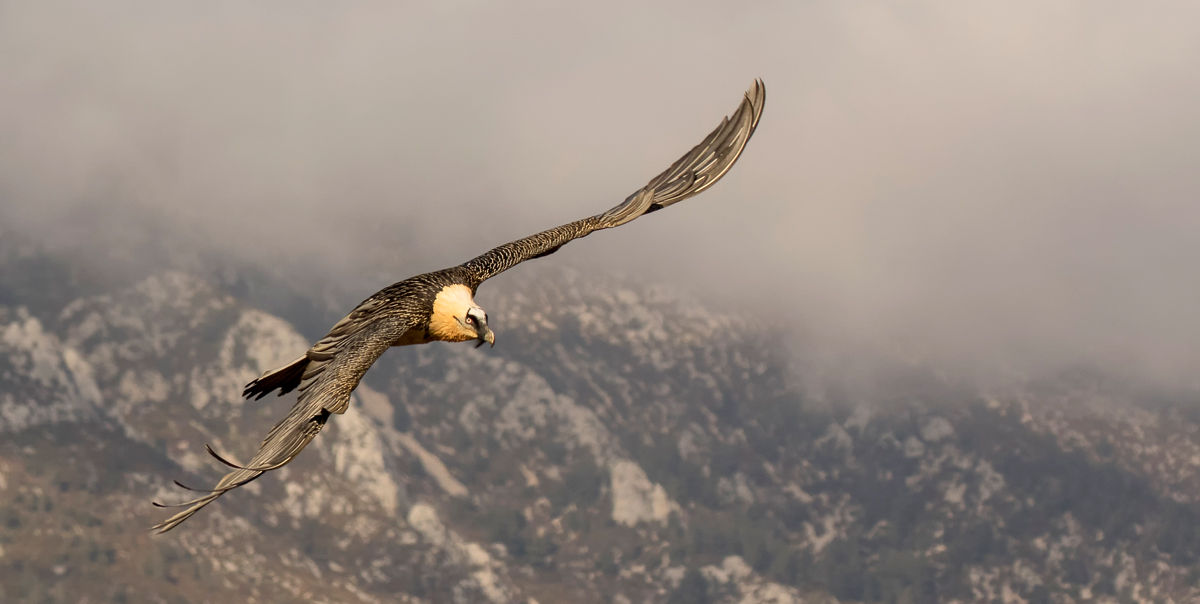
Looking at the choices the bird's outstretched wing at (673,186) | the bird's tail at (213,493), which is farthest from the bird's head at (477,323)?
the bird's tail at (213,493)

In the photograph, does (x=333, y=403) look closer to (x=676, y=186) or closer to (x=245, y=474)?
(x=245, y=474)

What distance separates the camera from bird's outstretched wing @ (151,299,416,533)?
30625 millimetres

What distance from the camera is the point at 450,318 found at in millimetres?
Result: 41875

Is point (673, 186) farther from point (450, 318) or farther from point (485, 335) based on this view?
point (485, 335)

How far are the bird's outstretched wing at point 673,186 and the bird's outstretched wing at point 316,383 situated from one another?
9398mm

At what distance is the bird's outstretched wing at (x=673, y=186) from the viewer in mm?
50594

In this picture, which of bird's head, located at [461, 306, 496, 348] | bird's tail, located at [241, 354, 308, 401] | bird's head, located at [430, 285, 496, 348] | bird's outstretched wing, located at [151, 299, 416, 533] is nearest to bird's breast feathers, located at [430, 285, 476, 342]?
bird's head, located at [430, 285, 496, 348]

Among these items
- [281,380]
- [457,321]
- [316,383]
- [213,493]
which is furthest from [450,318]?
[213,493]

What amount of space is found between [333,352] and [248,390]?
320cm

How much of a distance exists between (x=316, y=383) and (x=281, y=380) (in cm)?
365

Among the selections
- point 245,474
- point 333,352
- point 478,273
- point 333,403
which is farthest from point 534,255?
point 245,474

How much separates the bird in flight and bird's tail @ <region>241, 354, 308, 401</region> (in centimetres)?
3

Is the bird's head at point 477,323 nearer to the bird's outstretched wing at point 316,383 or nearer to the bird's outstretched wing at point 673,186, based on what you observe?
the bird's outstretched wing at point 316,383

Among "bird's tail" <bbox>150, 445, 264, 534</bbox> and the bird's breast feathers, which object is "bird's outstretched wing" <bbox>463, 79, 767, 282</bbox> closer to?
the bird's breast feathers
